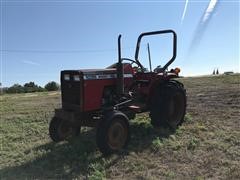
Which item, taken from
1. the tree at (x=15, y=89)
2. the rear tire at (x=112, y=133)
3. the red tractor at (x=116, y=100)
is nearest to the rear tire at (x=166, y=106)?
the red tractor at (x=116, y=100)

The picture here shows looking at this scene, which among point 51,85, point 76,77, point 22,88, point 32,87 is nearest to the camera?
point 76,77

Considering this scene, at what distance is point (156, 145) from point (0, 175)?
2.64m

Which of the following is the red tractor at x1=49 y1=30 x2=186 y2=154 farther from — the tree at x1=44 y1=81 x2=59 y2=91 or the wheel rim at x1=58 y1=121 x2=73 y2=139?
the tree at x1=44 y1=81 x2=59 y2=91

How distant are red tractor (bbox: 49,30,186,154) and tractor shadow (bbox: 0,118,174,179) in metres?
0.25

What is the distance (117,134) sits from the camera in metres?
6.44

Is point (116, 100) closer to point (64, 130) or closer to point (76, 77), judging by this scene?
point (76, 77)

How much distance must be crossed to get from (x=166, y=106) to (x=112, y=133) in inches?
67.2

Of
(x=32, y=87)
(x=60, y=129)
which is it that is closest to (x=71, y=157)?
(x=60, y=129)

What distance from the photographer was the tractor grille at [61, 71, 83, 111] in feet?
21.9

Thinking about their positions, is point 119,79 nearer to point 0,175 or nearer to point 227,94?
point 0,175

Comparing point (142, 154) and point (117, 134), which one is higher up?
point (117, 134)

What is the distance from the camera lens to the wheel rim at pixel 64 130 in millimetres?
7607

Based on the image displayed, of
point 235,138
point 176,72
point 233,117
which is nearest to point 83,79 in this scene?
point 176,72

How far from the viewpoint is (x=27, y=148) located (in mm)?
7281
